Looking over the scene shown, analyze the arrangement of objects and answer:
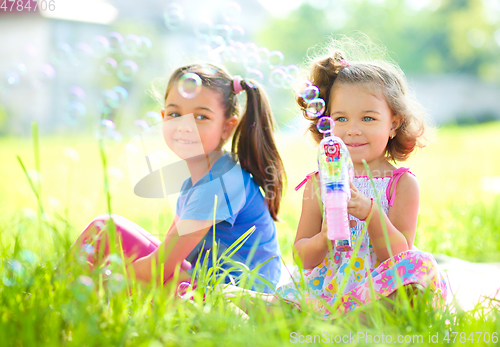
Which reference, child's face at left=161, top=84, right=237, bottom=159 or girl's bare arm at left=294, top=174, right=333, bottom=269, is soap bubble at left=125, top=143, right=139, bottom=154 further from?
girl's bare arm at left=294, top=174, right=333, bottom=269

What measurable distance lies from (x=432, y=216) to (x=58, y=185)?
170 inches

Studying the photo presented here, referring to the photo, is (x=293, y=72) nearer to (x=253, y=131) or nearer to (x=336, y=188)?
(x=253, y=131)

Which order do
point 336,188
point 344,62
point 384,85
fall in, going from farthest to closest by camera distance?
point 344,62, point 384,85, point 336,188

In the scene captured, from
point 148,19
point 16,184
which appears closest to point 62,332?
point 16,184

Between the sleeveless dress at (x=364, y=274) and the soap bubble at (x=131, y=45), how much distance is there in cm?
123

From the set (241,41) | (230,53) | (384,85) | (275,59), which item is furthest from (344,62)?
(241,41)

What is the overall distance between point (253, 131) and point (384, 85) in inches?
24.7

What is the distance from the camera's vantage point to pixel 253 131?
2090mm

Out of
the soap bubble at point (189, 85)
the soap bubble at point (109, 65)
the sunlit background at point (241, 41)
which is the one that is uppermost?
the sunlit background at point (241, 41)

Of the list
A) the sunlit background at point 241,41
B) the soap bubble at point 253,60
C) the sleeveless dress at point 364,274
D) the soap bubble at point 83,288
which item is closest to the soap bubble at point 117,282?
the soap bubble at point 83,288

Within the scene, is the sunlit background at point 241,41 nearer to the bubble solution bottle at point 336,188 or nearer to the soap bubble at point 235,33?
the soap bubble at point 235,33

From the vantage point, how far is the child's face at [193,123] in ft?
6.61

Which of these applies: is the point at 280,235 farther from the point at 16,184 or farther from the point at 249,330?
the point at 16,184

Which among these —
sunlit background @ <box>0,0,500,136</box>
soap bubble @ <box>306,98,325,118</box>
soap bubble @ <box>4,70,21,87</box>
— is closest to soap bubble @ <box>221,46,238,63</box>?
soap bubble @ <box>306,98,325,118</box>
